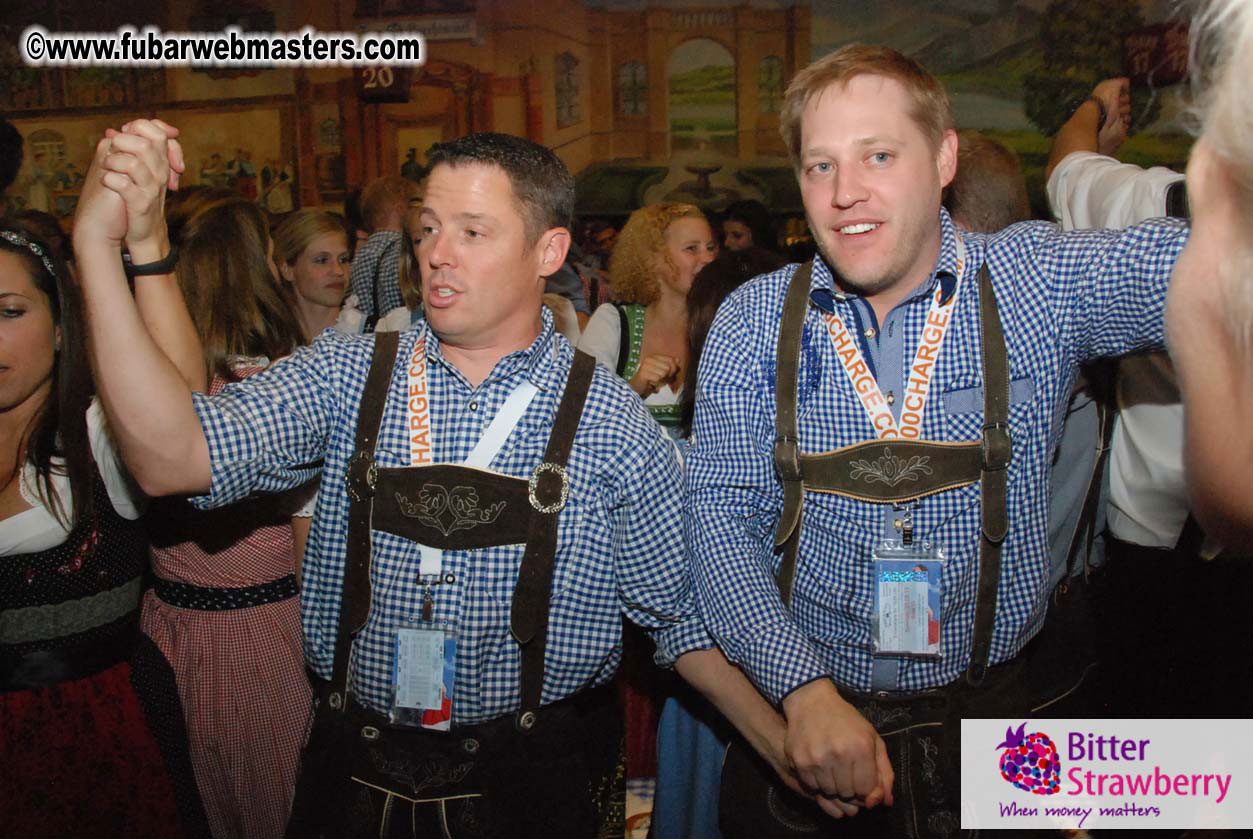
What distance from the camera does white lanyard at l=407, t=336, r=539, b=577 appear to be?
1839 mm

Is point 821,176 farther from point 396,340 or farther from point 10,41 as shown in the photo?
point 10,41

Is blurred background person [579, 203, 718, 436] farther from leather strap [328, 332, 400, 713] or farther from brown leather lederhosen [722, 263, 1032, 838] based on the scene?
leather strap [328, 332, 400, 713]

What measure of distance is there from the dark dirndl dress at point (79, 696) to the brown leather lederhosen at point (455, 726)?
0.67 meters

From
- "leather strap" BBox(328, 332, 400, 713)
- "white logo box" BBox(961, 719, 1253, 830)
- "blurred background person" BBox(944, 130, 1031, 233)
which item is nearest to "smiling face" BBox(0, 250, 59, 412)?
"leather strap" BBox(328, 332, 400, 713)

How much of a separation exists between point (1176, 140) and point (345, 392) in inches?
463

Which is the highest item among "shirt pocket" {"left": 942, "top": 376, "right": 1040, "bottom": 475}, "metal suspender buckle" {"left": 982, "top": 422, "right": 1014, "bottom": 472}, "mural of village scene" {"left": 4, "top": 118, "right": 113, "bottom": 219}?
"mural of village scene" {"left": 4, "top": 118, "right": 113, "bottom": 219}

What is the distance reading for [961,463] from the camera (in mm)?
1854

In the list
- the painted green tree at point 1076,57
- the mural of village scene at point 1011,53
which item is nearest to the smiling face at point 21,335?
the mural of village scene at point 1011,53

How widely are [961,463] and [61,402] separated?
6.43ft

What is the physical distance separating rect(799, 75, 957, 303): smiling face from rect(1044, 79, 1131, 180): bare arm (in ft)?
4.11

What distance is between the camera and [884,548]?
1.88 m

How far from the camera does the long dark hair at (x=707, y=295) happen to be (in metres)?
3.29

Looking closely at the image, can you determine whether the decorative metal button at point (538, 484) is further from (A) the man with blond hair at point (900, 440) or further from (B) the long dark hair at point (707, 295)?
(B) the long dark hair at point (707, 295)

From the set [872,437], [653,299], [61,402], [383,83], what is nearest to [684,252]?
[653,299]
